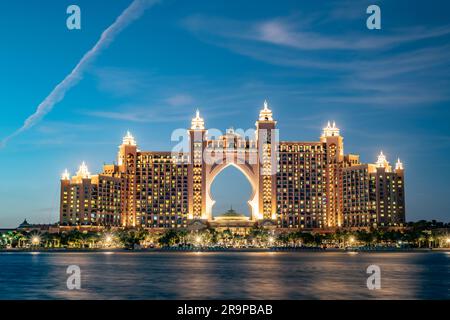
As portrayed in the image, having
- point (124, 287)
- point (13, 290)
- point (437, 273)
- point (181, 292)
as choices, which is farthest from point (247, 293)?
point (437, 273)

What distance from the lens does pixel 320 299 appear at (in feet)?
175

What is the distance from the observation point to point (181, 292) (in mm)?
60125

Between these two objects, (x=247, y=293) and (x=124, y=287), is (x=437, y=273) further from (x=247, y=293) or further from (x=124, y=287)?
(x=124, y=287)

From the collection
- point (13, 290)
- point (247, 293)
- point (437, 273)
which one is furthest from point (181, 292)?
point (437, 273)
